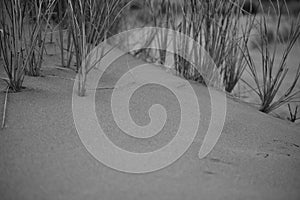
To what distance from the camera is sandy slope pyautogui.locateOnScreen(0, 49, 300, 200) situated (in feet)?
2.58

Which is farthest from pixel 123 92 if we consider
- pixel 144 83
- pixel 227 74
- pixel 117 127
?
pixel 227 74

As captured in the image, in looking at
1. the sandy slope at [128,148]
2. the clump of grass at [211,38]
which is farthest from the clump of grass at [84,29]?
the clump of grass at [211,38]

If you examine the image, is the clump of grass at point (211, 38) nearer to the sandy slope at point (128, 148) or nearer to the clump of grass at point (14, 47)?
the sandy slope at point (128, 148)

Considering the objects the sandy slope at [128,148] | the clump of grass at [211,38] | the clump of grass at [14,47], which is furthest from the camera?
the clump of grass at [211,38]

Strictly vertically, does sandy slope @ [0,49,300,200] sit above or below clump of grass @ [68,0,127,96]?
below

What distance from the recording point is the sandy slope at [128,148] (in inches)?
31.0

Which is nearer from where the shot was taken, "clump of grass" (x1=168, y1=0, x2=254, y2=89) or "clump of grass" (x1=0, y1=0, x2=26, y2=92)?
"clump of grass" (x1=0, y1=0, x2=26, y2=92)

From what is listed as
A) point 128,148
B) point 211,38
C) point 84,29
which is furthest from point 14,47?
point 211,38

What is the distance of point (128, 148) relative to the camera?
962 mm

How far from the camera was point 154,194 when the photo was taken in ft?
2.57

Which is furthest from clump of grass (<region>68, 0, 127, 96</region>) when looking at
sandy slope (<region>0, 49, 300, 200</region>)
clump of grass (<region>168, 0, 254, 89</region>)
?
clump of grass (<region>168, 0, 254, 89</region>)

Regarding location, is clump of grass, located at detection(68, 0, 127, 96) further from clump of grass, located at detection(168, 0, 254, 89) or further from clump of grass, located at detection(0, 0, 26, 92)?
clump of grass, located at detection(168, 0, 254, 89)

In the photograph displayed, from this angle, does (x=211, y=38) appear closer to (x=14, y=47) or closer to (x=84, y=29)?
(x=84, y=29)

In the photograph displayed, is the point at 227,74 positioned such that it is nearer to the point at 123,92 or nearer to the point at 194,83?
the point at 194,83
